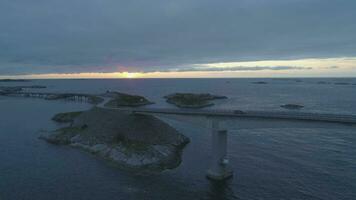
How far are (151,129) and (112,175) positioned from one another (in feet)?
55.4

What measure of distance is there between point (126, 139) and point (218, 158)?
61.9 feet

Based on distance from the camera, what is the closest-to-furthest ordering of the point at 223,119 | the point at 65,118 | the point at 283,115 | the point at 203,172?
the point at 283,115
the point at 203,172
the point at 223,119
the point at 65,118

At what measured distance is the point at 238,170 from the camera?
40344 millimetres

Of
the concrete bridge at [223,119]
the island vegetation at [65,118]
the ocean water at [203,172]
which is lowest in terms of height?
the ocean water at [203,172]

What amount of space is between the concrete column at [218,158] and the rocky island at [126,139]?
263 inches

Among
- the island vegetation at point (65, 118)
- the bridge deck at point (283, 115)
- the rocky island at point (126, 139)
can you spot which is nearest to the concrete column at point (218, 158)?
the bridge deck at point (283, 115)

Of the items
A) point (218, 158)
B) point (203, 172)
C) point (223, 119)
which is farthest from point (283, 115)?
point (203, 172)

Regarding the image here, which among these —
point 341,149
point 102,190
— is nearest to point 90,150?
point 102,190

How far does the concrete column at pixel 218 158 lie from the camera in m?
37.7

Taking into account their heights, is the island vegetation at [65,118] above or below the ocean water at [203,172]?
above

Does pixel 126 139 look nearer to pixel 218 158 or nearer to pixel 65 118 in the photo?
pixel 218 158

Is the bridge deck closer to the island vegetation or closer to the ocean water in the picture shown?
the ocean water

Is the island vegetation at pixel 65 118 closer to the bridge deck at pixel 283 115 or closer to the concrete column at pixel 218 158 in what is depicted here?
the bridge deck at pixel 283 115

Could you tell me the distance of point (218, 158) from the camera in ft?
126
